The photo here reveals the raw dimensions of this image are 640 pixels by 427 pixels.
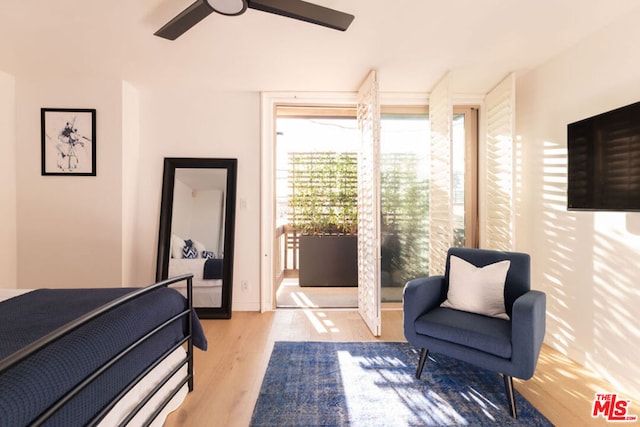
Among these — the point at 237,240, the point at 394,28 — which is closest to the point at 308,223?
the point at 237,240

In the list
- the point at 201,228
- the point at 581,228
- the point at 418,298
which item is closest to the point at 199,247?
the point at 201,228

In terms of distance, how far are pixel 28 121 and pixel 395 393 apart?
12.9 ft

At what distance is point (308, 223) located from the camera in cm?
467

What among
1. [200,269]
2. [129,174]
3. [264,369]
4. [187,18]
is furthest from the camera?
[200,269]

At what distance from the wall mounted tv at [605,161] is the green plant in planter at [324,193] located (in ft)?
9.12

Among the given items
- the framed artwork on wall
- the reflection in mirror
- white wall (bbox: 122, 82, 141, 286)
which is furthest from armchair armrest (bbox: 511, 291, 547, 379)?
the framed artwork on wall

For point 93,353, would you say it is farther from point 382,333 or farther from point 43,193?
point 43,193

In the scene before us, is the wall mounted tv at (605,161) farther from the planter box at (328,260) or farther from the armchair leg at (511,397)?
the planter box at (328,260)

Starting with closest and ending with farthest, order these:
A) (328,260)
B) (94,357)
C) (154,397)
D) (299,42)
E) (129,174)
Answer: (94,357), (154,397), (299,42), (129,174), (328,260)

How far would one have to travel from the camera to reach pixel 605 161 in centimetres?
193

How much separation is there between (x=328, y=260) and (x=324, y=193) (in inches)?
40.6

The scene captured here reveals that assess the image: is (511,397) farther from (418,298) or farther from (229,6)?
(229,6)

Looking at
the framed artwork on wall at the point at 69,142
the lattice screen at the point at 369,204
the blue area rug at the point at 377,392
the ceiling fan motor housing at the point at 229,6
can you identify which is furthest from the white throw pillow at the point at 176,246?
the ceiling fan motor housing at the point at 229,6

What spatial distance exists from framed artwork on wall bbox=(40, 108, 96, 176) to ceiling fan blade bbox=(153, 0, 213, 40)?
163cm
